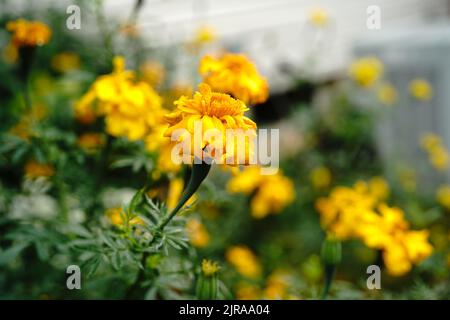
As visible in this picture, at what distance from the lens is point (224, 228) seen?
84.1 inches

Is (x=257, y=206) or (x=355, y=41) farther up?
(x=355, y=41)

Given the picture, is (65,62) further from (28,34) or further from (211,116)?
(211,116)

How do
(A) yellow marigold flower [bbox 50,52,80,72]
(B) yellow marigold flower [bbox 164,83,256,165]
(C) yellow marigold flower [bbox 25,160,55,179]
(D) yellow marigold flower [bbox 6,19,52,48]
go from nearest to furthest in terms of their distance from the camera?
(B) yellow marigold flower [bbox 164,83,256,165], (D) yellow marigold flower [bbox 6,19,52,48], (C) yellow marigold flower [bbox 25,160,55,179], (A) yellow marigold flower [bbox 50,52,80,72]

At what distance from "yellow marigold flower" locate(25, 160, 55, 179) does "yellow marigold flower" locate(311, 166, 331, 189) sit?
1.35 meters

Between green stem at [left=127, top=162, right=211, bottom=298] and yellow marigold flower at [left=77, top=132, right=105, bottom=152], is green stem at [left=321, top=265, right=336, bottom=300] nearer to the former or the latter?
green stem at [left=127, top=162, right=211, bottom=298]

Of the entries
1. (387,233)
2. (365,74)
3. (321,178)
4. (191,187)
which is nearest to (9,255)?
(191,187)

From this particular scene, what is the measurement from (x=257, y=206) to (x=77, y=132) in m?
0.64

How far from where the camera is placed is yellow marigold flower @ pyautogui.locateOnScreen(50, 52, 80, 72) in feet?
8.43

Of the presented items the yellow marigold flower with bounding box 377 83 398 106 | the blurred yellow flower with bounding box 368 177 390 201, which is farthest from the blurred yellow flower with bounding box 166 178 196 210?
the yellow marigold flower with bounding box 377 83 398 106

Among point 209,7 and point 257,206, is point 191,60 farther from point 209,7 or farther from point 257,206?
point 209,7

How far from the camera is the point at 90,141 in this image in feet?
5.49

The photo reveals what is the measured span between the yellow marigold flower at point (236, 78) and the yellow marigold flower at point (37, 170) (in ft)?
1.89
